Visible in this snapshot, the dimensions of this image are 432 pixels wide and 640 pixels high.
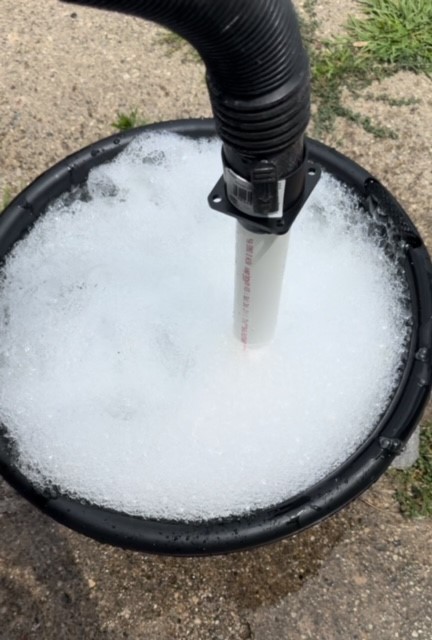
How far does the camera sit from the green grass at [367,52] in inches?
67.0

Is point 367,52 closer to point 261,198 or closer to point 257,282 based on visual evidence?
point 257,282

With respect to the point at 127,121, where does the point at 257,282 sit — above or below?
above

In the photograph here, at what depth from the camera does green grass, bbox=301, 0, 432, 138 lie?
1.70 metres

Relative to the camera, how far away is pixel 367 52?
1.78 meters

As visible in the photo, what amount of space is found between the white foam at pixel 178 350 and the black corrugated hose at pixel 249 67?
0.46 m

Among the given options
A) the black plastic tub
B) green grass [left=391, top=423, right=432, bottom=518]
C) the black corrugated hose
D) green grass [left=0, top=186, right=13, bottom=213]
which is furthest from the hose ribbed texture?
green grass [left=0, top=186, right=13, bottom=213]

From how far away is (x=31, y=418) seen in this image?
41.9 inches

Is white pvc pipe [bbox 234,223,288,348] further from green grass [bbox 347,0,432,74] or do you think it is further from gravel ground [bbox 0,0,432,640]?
green grass [bbox 347,0,432,74]

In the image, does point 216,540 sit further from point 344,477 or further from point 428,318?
point 428,318

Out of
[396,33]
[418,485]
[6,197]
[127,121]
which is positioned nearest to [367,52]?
[396,33]

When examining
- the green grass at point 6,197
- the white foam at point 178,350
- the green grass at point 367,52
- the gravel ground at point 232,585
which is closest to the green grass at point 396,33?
the green grass at point 367,52

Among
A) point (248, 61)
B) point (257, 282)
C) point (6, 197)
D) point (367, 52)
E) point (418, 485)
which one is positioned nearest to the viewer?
point (248, 61)

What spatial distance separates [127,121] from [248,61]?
1069mm

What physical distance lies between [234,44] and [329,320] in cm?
63
